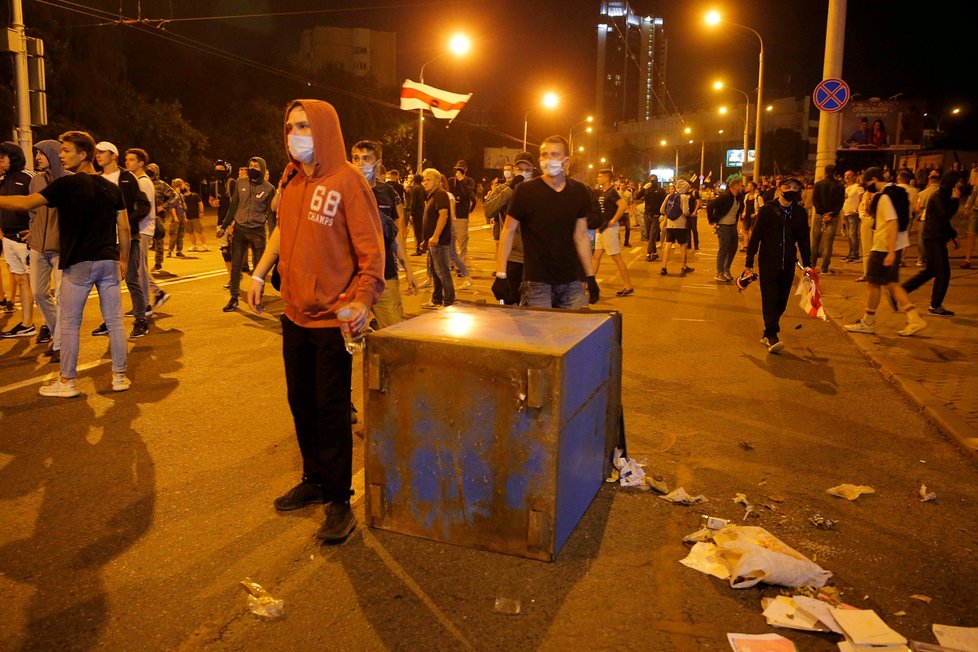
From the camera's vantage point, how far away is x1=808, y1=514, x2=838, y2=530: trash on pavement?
433cm

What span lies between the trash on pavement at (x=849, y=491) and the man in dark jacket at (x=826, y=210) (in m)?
11.1

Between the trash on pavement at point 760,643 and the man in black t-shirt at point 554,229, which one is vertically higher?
the man in black t-shirt at point 554,229

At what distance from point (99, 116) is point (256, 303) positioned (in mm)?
38805

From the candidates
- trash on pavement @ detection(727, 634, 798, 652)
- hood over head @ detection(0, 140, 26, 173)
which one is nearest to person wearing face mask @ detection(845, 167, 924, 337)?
trash on pavement @ detection(727, 634, 798, 652)

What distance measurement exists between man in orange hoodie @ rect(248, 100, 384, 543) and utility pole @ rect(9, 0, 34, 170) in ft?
45.8

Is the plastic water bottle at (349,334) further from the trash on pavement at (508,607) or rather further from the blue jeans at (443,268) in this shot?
the blue jeans at (443,268)

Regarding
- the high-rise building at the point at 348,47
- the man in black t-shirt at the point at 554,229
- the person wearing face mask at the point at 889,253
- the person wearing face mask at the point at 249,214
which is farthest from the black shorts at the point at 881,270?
the high-rise building at the point at 348,47

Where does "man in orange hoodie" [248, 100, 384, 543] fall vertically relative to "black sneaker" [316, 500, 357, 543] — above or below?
above

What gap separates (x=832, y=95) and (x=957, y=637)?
39.3 ft

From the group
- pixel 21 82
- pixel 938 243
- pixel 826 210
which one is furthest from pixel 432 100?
pixel 938 243

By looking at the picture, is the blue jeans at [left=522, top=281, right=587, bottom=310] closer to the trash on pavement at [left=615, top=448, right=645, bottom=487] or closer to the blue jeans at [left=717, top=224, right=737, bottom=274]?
the trash on pavement at [left=615, top=448, right=645, bottom=487]

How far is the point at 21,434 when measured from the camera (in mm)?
5633

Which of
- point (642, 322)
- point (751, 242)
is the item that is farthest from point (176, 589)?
point (642, 322)

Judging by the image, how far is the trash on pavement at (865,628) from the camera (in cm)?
319
